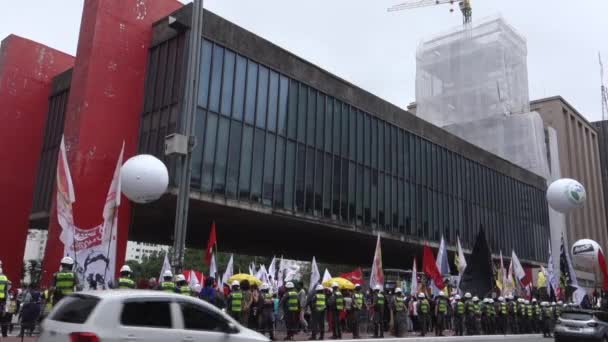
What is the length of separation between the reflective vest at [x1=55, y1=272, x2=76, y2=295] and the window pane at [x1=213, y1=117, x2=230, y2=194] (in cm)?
1186

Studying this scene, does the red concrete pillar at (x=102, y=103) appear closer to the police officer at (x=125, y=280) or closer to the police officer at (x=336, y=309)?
the police officer at (x=336, y=309)

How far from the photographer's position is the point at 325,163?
29375 millimetres

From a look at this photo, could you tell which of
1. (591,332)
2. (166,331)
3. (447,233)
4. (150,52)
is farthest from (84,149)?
(447,233)

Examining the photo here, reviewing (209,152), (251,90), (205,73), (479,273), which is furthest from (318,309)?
(251,90)

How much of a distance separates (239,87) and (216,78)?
1366mm

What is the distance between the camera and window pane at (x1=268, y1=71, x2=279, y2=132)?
26.6 m

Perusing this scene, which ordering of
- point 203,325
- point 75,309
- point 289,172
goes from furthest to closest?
point 289,172 → point 203,325 → point 75,309

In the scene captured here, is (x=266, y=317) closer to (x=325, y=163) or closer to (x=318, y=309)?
(x=318, y=309)

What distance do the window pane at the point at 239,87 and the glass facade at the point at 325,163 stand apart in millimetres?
45

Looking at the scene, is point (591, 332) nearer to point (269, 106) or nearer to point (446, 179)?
point (269, 106)

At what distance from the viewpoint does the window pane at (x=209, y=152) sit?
23.2m

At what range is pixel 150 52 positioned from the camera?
25.2 meters

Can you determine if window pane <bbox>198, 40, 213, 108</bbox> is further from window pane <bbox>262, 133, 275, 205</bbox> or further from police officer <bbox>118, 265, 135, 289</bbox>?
police officer <bbox>118, 265, 135, 289</bbox>

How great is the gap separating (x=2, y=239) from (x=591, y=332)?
81.9 feet
